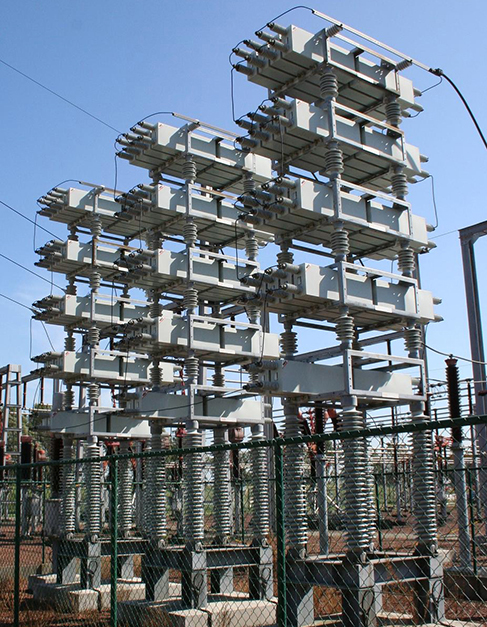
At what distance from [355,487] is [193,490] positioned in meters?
3.90

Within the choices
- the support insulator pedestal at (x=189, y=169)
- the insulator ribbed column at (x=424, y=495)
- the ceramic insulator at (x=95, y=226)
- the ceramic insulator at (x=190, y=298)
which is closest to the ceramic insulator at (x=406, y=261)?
the insulator ribbed column at (x=424, y=495)

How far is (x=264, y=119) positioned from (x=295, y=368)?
4038mm

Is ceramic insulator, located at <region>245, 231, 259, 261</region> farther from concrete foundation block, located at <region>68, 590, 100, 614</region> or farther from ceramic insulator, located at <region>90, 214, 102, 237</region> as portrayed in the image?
concrete foundation block, located at <region>68, 590, 100, 614</region>

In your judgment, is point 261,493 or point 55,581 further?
point 55,581

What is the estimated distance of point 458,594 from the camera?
41.0ft

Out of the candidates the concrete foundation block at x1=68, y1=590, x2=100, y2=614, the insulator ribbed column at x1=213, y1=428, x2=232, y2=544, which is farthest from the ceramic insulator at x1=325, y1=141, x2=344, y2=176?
the concrete foundation block at x1=68, y1=590, x2=100, y2=614

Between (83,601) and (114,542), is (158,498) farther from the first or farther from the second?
(114,542)

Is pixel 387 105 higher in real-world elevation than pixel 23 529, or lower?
higher

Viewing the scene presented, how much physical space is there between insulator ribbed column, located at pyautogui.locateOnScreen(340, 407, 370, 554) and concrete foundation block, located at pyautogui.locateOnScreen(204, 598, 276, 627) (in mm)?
2029

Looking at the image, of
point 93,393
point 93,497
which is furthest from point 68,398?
point 93,497

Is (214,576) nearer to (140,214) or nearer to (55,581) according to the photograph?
(55,581)

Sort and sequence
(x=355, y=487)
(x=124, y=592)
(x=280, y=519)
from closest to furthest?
1. (x=280, y=519)
2. (x=355, y=487)
3. (x=124, y=592)

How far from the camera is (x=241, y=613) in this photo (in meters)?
11.6

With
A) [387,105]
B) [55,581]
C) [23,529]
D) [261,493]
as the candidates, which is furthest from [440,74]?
[23,529]
